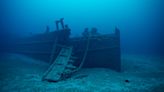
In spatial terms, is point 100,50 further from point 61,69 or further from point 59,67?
point 61,69

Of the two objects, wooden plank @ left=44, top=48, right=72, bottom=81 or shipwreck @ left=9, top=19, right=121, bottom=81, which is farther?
shipwreck @ left=9, top=19, right=121, bottom=81

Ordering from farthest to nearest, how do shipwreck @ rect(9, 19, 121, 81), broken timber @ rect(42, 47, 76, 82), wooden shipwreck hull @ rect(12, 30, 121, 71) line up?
1. wooden shipwreck hull @ rect(12, 30, 121, 71)
2. shipwreck @ rect(9, 19, 121, 81)
3. broken timber @ rect(42, 47, 76, 82)

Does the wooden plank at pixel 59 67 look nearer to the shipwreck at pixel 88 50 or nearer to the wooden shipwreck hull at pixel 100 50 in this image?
the shipwreck at pixel 88 50

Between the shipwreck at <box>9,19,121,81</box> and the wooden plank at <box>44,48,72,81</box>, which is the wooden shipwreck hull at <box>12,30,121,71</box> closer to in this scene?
the shipwreck at <box>9,19,121,81</box>

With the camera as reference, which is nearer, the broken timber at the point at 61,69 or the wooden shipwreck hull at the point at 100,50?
the broken timber at the point at 61,69

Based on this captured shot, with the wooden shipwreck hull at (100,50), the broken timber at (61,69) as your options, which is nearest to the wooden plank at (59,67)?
the broken timber at (61,69)

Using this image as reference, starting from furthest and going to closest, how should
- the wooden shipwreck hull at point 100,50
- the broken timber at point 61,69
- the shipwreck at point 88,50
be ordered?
the wooden shipwreck hull at point 100,50 → the shipwreck at point 88,50 → the broken timber at point 61,69

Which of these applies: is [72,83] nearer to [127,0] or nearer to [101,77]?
[101,77]

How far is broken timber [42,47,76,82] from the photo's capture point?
24.3 ft

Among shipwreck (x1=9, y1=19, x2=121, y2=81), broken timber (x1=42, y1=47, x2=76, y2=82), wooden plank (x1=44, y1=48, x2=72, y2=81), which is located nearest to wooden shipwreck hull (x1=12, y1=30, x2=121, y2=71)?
shipwreck (x1=9, y1=19, x2=121, y2=81)

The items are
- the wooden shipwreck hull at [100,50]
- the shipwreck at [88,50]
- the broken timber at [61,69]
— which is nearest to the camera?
the broken timber at [61,69]


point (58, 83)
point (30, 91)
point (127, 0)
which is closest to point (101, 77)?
point (58, 83)

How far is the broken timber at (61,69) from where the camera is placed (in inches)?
291

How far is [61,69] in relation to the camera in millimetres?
8016
